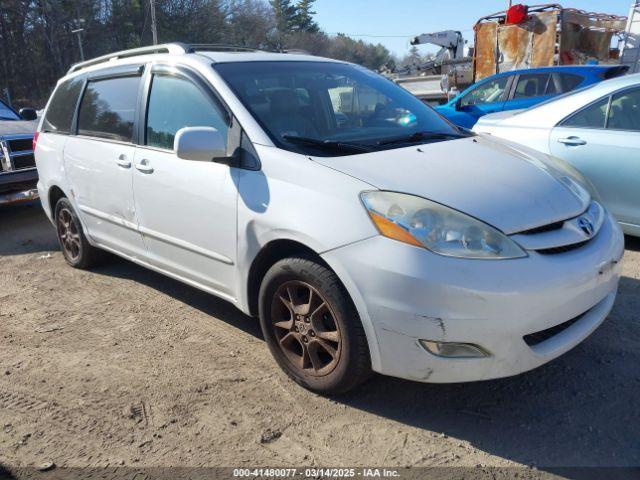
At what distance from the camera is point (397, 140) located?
3.18 m

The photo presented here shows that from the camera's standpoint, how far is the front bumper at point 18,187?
6723mm

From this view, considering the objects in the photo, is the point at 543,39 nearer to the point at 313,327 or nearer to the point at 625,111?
the point at 625,111

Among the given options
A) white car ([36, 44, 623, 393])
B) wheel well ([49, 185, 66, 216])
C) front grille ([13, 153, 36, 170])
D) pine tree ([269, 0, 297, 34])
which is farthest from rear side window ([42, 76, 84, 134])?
pine tree ([269, 0, 297, 34])

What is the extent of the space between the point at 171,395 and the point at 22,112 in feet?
22.6

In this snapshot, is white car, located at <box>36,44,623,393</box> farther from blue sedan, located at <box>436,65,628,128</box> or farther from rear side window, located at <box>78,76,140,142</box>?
blue sedan, located at <box>436,65,628,128</box>

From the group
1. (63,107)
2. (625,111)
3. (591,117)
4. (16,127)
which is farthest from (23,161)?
(625,111)

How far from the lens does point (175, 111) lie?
351cm

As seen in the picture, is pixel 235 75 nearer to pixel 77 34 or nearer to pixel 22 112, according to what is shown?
pixel 22 112

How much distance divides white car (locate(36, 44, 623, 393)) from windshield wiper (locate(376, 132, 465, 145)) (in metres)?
0.02

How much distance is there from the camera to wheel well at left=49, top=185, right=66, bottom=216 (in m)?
4.94

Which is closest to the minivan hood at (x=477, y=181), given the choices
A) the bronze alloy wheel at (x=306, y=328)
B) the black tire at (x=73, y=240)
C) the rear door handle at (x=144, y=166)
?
the bronze alloy wheel at (x=306, y=328)

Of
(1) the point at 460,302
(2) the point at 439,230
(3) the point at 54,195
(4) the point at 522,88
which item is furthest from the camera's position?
(4) the point at 522,88

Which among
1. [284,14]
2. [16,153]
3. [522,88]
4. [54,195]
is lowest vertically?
[54,195]

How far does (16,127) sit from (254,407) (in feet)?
20.7
